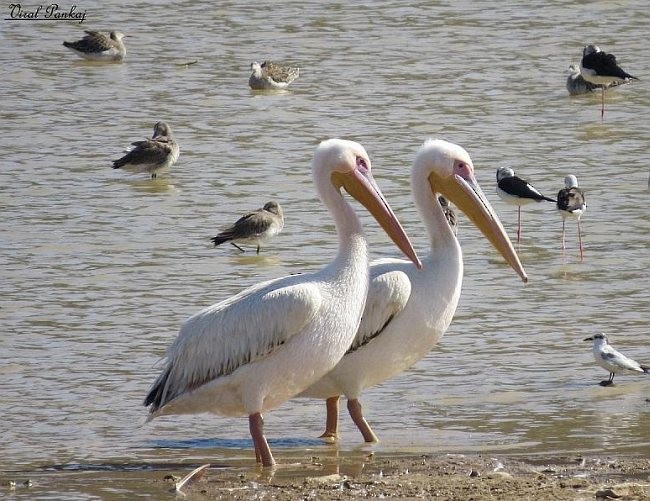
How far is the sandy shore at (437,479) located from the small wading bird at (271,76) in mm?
10344

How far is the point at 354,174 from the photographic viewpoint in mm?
6121

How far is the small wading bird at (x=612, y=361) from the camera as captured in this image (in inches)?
272

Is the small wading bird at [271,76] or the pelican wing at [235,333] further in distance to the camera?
the small wading bird at [271,76]

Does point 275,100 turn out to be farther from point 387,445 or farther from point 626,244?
point 387,445

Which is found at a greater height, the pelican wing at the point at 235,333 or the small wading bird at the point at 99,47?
the pelican wing at the point at 235,333

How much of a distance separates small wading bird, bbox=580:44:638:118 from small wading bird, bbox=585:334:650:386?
837cm

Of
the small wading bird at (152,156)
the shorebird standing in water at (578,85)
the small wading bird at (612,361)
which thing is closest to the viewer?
the small wading bird at (612,361)

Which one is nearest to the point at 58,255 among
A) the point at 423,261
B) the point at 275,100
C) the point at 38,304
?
the point at 38,304

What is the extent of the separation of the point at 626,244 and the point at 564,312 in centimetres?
169

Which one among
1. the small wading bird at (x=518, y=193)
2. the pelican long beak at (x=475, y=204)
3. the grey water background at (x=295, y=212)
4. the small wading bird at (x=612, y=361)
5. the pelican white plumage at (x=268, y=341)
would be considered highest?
the pelican long beak at (x=475, y=204)

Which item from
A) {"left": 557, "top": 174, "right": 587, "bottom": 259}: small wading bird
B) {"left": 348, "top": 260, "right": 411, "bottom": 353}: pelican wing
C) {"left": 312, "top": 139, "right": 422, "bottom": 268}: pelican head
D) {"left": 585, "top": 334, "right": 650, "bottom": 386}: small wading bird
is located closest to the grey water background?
{"left": 585, "top": 334, "right": 650, "bottom": 386}: small wading bird

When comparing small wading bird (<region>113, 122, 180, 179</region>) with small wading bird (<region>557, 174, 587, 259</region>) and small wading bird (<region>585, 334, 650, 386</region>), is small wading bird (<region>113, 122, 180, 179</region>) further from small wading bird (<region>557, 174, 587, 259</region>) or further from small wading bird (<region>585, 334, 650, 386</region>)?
small wading bird (<region>585, 334, 650, 386</region>)

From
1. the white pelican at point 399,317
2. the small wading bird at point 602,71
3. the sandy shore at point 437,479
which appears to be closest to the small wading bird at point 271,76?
the small wading bird at point 602,71

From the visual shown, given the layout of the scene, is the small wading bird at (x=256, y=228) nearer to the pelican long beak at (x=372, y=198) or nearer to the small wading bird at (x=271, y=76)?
the pelican long beak at (x=372, y=198)
